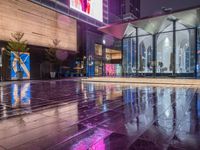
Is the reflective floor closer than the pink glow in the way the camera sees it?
Yes

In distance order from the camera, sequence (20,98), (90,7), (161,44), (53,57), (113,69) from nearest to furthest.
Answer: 1. (20,98)
2. (161,44)
3. (53,57)
4. (90,7)
5. (113,69)

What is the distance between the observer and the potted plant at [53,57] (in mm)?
13179

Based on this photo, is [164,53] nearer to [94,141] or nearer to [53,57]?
[53,57]

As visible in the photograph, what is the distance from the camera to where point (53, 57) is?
1386 centimetres

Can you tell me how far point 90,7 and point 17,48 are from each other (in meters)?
10.6

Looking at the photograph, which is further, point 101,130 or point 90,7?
point 90,7

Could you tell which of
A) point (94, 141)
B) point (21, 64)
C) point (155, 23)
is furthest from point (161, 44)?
point (94, 141)

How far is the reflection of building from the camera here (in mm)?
10719

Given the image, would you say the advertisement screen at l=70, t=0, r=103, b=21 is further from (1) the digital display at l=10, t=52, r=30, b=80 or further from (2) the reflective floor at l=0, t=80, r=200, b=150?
(2) the reflective floor at l=0, t=80, r=200, b=150

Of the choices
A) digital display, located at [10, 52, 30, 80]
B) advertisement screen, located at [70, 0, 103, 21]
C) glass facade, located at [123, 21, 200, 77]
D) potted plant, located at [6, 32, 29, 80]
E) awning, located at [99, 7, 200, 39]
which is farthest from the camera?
advertisement screen, located at [70, 0, 103, 21]

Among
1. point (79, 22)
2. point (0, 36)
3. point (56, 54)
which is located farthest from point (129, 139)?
point (79, 22)

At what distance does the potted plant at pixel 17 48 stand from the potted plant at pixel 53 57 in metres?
2.21

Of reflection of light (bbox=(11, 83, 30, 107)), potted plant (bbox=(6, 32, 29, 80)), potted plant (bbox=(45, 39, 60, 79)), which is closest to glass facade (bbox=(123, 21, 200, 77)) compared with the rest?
potted plant (bbox=(45, 39, 60, 79))

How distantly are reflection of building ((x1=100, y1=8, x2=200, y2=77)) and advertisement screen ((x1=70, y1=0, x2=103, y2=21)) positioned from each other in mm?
5231
